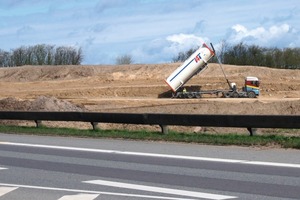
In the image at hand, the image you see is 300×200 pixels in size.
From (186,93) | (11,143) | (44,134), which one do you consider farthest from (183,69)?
(11,143)

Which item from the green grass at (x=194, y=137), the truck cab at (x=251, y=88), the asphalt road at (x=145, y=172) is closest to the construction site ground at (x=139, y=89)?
the truck cab at (x=251, y=88)

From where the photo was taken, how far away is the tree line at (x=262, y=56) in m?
75.6

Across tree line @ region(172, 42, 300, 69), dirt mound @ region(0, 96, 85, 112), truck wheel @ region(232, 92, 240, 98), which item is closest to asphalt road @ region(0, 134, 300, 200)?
dirt mound @ region(0, 96, 85, 112)

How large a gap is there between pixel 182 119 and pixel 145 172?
23.5 feet

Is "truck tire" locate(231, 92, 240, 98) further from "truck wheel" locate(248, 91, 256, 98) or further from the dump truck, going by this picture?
"truck wheel" locate(248, 91, 256, 98)

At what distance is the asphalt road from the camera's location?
965 cm

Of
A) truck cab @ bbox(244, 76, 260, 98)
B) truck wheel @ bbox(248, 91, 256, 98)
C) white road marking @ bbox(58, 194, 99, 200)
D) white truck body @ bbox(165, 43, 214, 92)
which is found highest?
white truck body @ bbox(165, 43, 214, 92)

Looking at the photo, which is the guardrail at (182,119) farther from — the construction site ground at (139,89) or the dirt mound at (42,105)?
the construction site ground at (139,89)

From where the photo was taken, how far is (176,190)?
387 inches

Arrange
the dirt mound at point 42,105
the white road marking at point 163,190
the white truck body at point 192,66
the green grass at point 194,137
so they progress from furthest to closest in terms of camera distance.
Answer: the white truck body at point 192,66 → the dirt mound at point 42,105 → the green grass at point 194,137 → the white road marking at point 163,190

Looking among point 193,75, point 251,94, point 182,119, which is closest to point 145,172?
point 182,119

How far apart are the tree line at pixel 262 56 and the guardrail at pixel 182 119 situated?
2175 inches

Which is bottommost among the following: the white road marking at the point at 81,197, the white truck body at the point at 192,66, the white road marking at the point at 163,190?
the white road marking at the point at 163,190

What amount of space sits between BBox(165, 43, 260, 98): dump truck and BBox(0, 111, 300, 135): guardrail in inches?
855
